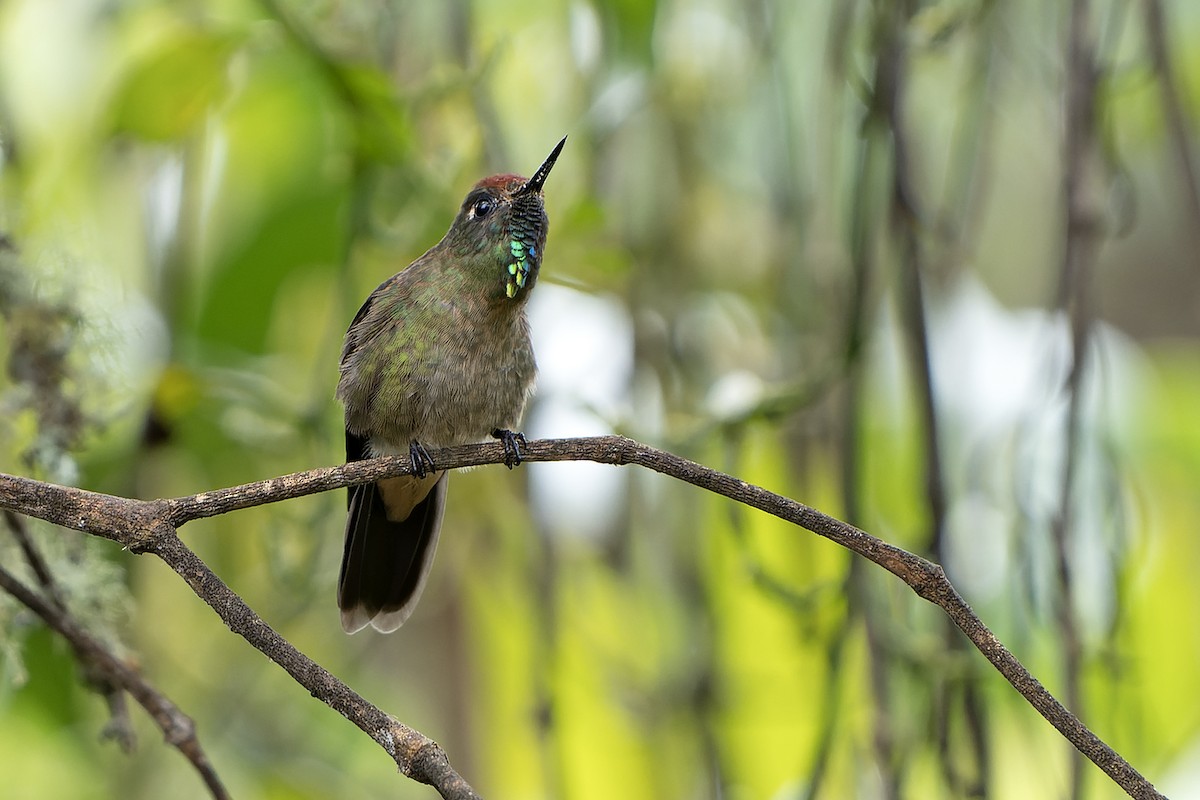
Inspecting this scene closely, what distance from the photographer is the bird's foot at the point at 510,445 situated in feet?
6.39

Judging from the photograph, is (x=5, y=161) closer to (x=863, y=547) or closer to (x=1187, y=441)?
(x=863, y=547)

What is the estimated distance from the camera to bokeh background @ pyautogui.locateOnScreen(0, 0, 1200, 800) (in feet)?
7.55

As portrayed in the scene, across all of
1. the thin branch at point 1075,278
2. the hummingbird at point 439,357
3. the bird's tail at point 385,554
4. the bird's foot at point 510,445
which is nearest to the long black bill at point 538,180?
the hummingbird at point 439,357

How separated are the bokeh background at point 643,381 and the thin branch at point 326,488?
2.44 feet

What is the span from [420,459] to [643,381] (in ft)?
3.24

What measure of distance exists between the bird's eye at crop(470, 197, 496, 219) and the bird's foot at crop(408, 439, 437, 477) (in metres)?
0.46

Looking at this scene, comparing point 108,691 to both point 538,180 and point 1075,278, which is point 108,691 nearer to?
point 538,180

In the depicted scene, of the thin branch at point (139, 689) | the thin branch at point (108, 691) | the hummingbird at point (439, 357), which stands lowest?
the thin branch at point (139, 689)

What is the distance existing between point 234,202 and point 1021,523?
2.04 metres

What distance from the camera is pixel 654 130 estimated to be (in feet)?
11.2

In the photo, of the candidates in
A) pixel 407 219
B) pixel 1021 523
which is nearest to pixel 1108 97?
pixel 1021 523

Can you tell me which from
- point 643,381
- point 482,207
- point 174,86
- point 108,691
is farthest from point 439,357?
point 108,691

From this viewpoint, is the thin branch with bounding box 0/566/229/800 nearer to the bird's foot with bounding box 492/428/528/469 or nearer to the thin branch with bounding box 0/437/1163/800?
the thin branch with bounding box 0/437/1163/800

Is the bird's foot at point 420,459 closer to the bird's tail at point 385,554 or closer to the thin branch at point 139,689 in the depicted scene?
the bird's tail at point 385,554
